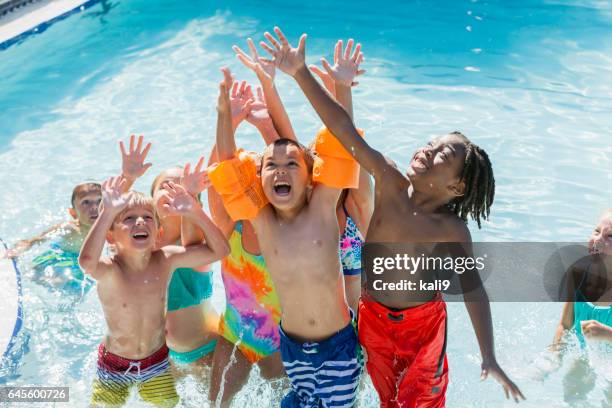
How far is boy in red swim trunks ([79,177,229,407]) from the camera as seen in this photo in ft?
12.4

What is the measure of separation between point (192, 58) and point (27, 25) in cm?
196

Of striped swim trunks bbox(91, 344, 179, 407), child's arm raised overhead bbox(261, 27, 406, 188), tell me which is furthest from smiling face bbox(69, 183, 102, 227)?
child's arm raised overhead bbox(261, 27, 406, 188)

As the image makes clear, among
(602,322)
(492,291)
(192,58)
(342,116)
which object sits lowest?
(492,291)

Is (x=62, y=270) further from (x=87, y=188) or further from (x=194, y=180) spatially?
(x=194, y=180)

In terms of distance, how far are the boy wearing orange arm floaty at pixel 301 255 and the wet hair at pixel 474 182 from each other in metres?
0.61

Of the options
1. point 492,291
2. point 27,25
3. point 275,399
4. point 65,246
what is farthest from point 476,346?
point 27,25

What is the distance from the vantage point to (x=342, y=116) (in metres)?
3.57

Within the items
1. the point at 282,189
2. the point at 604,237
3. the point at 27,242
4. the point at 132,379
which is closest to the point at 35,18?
the point at 27,242

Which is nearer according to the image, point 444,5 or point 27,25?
point 27,25

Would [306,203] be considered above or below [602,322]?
above

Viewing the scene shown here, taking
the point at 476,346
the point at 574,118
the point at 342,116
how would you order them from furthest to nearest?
the point at 574,118
the point at 476,346
the point at 342,116

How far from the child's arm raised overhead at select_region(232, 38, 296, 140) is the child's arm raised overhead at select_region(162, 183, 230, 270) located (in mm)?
639

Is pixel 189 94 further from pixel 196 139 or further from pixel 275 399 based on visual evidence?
pixel 275 399

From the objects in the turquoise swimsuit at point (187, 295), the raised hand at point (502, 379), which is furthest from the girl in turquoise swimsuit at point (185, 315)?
the raised hand at point (502, 379)
